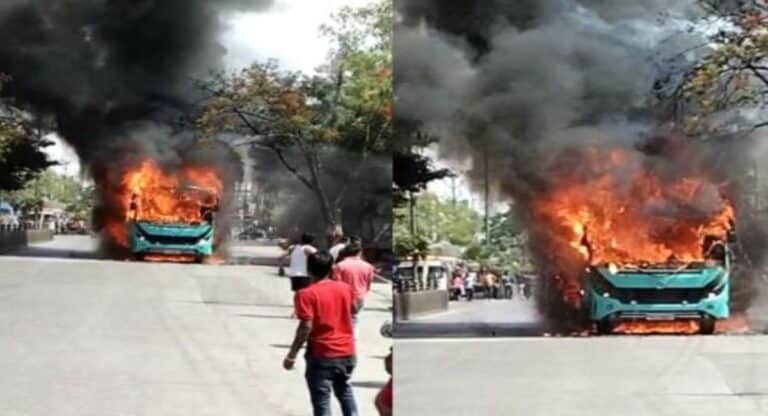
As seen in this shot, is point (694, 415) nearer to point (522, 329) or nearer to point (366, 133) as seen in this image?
point (522, 329)

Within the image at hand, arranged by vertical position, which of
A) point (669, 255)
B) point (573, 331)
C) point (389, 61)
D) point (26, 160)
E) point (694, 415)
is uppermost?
point (389, 61)

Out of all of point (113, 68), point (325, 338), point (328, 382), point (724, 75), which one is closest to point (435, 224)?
point (325, 338)

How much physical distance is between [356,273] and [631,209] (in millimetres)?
1010

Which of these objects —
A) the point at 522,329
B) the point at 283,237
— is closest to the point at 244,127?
the point at 283,237

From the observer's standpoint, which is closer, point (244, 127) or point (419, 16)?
point (419, 16)

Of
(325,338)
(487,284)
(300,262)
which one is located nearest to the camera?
(325,338)

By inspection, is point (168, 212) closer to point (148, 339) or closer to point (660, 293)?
point (148, 339)

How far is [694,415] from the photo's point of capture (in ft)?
14.5

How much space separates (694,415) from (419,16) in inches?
67.3

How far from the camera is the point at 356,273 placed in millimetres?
4508

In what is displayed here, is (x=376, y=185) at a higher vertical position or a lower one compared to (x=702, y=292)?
higher

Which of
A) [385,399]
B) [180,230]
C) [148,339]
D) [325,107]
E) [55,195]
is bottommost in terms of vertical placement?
[385,399]

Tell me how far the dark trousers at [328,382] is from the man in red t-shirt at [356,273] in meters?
0.17

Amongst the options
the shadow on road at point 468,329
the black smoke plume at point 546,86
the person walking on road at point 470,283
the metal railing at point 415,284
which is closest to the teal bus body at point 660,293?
the black smoke plume at point 546,86
